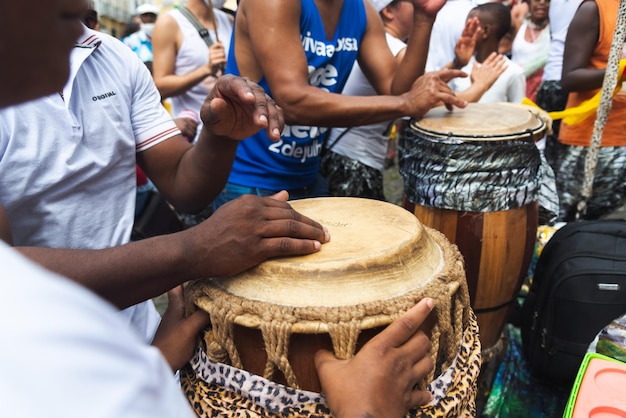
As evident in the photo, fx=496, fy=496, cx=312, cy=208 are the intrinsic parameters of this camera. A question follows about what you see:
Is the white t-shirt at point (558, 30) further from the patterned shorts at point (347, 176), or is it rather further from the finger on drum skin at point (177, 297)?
the finger on drum skin at point (177, 297)

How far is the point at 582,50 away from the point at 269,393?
2514 millimetres

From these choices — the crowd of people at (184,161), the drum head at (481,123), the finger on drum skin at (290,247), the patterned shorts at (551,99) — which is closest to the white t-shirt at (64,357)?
the crowd of people at (184,161)

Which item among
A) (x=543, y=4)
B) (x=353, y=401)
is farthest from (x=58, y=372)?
(x=543, y=4)

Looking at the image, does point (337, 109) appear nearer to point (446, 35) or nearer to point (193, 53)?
point (193, 53)

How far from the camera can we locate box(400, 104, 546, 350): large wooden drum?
1696mm

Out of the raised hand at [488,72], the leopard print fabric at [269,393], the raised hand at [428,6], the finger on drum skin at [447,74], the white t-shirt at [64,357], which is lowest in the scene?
the leopard print fabric at [269,393]

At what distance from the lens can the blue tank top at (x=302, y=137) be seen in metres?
1.88

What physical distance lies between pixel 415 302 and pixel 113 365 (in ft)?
2.19

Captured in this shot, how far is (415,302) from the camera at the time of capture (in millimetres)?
932

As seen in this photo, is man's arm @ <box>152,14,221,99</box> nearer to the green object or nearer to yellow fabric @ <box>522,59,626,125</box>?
yellow fabric @ <box>522,59,626,125</box>

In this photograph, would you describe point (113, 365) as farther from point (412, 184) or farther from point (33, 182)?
point (412, 184)

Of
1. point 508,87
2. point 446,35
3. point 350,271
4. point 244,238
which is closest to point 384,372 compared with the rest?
point 350,271

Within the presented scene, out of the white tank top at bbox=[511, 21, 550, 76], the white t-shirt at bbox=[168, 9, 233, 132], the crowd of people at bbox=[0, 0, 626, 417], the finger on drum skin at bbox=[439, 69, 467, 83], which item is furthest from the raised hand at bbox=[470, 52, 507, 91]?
the white tank top at bbox=[511, 21, 550, 76]

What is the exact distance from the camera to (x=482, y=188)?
1702mm
